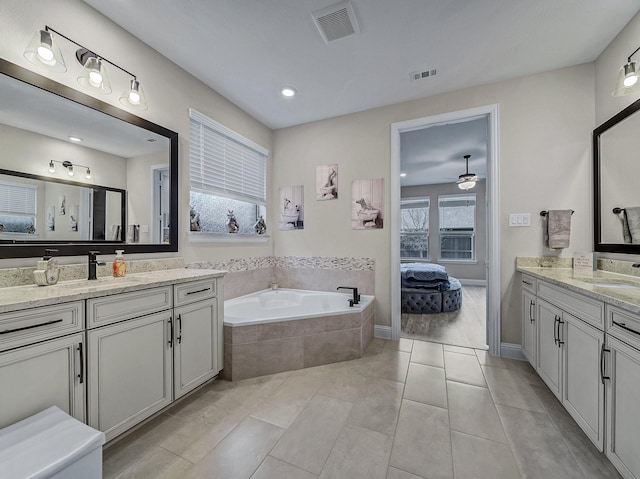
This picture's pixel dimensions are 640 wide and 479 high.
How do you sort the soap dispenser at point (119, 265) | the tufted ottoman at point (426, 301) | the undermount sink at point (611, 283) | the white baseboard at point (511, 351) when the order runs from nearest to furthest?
Result: the undermount sink at point (611, 283), the soap dispenser at point (119, 265), the white baseboard at point (511, 351), the tufted ottoman at point (426, 301)

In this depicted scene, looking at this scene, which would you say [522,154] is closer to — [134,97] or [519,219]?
[519,219]

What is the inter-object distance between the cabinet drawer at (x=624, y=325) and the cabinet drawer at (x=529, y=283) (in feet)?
3.11

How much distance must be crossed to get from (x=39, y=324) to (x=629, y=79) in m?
3.54

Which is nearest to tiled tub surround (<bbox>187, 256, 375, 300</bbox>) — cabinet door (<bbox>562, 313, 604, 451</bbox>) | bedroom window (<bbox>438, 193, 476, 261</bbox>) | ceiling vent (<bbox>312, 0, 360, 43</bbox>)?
cabinet door (<bbox>562, 313, 604, 451</bbox>)

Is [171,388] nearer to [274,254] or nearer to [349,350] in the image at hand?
[349,350]

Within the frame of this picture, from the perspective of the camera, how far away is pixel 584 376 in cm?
143

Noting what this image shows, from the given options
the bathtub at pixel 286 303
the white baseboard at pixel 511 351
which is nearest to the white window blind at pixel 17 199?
the bathtub at pixel 286 303

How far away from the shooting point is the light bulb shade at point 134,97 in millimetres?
1857

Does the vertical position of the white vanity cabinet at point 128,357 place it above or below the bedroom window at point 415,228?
below

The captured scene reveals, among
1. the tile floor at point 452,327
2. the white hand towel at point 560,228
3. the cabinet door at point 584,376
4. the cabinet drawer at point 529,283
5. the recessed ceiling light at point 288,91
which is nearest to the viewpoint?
the cabinet door at point 584,376

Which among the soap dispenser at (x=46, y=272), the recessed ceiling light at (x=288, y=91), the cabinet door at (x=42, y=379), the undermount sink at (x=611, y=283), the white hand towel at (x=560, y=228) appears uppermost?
the recessed ceiling light at (x=288, y=91)

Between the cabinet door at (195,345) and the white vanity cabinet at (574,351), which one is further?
the cabinet door at (195,345)

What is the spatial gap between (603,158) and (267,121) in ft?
11.3

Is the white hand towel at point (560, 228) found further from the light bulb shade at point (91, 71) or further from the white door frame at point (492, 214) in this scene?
the light bulb shade at point (91, 71)
